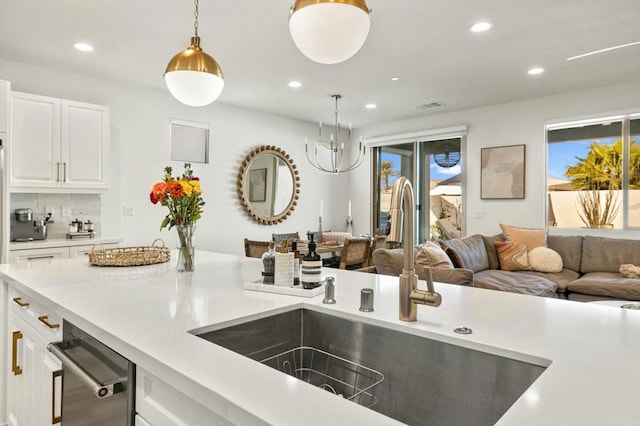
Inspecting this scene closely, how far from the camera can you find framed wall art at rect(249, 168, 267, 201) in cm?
588

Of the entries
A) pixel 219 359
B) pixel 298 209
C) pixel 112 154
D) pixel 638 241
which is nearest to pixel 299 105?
pixel 298 209

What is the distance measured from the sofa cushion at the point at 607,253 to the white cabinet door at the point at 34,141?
18.3 feet

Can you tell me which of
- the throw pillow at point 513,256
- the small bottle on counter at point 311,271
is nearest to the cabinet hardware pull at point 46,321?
the small bottle on counter at point 311,271

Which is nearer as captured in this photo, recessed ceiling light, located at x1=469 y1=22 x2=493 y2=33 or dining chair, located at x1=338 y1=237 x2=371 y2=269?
recessed ceiling light, located at x1=469 y1=22 x2=493 y2=33

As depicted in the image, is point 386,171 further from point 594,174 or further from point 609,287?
point 609,287

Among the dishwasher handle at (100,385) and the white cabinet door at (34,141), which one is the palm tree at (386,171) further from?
the dishwasher handle at (100,385)

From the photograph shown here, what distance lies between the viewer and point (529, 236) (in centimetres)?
473

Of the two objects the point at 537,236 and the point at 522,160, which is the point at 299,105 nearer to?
the point at 522,160

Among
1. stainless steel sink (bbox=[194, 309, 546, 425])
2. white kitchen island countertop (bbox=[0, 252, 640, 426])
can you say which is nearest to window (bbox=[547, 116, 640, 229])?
white kitchen island countertop (bbox=[0, 252, 640, 426])

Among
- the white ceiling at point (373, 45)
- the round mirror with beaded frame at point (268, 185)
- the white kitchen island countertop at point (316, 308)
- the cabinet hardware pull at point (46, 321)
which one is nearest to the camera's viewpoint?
the white kitchen island countertop at point (316, 308)

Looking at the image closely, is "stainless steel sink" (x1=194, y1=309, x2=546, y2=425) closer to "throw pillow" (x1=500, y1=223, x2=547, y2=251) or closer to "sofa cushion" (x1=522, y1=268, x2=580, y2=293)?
"sofa cushion" (x1=522, y1=268, x2=580, y2=293)

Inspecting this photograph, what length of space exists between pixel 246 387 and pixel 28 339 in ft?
4.94

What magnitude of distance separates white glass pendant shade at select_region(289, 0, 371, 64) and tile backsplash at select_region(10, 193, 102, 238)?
3.78m

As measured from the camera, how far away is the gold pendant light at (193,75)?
1970 mm
